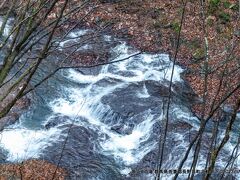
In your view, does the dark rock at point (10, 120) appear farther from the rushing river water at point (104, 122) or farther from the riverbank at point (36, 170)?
the riverbank at point (36, 170)

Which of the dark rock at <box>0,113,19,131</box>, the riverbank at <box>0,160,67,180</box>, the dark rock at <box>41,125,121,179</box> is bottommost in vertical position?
the riverbank at <box>0,160,67,180</box>

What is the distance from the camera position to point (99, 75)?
16500 mm

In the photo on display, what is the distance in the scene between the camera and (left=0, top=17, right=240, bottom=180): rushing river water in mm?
12234

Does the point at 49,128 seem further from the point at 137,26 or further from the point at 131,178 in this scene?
the point at 137,26

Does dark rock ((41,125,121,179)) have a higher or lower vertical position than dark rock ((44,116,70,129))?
lower

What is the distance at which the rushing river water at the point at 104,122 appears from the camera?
12.2m

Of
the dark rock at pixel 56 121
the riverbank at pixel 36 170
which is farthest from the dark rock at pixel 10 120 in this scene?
the riverbank at pixel 36 170

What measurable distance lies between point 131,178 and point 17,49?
30.8 ft

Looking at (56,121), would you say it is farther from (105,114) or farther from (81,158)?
(81,158)

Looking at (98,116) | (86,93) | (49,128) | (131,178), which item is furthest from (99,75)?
(131,178)

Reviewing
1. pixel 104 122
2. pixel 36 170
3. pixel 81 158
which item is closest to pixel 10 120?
pixel 36 170

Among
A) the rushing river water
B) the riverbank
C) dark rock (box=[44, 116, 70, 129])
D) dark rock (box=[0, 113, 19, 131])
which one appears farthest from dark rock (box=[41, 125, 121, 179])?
dark rock (box=[0, 113, 19, 131])

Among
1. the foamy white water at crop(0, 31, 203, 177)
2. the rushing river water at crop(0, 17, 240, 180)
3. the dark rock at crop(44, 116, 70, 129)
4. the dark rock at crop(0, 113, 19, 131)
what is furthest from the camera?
the dark rock at crop(44, 116, 70, 129)

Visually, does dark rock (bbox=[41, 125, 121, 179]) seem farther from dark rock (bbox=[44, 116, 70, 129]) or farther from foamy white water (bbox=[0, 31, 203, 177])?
dark rock (bbox=[44, 116, 70, 129])
